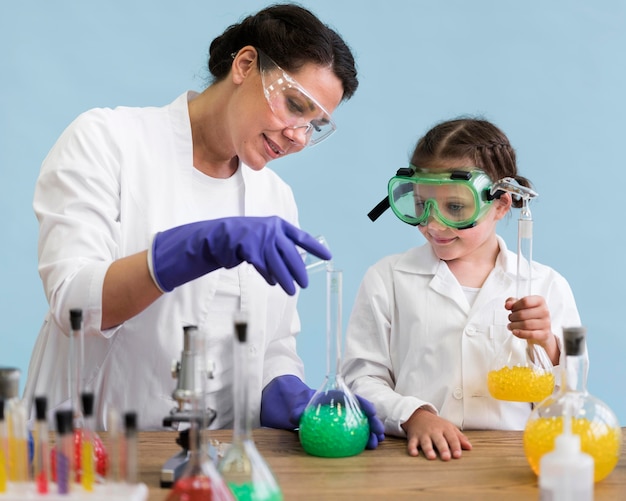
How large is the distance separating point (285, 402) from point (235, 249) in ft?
1.67

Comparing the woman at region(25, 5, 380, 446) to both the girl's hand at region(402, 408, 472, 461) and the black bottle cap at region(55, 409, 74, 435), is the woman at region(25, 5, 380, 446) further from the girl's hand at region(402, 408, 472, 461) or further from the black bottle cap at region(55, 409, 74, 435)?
the black bottle cap at region(55, 409, 74, 435)

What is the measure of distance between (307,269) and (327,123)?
44 cm

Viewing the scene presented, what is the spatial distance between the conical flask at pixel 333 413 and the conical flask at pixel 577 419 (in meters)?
0.35

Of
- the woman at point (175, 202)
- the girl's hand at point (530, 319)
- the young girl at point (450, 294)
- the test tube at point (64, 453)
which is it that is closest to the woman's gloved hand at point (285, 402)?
the woman at point (175, 202)

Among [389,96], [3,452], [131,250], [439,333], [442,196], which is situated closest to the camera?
[3,452]

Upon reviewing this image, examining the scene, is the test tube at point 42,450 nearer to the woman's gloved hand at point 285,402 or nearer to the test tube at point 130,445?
the test tube at point 130,445

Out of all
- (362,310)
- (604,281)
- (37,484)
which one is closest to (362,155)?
(604,281)

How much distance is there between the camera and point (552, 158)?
12.6 feet

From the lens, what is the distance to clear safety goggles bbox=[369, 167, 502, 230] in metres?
2.15

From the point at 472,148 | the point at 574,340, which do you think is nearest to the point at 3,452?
the point at 574,340

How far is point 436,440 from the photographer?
1755mm

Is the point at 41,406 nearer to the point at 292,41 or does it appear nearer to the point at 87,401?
the point at 87,401

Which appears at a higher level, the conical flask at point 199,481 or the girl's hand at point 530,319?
the girl's hand at point 530,319

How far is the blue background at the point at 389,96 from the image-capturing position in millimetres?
3809
